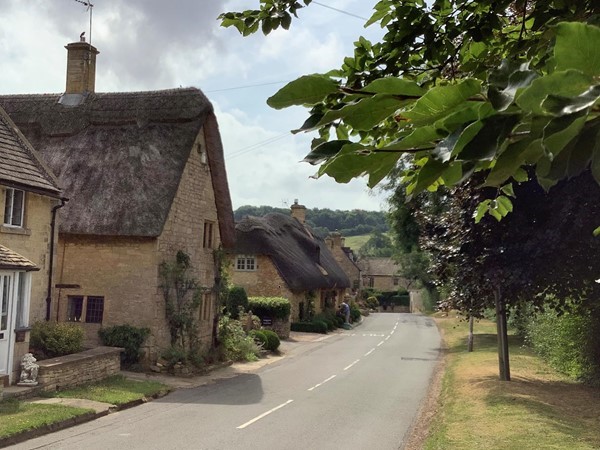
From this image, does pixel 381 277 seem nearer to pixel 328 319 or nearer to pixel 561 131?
pixel 328 319

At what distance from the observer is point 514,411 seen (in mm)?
12156

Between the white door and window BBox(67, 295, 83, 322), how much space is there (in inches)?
219

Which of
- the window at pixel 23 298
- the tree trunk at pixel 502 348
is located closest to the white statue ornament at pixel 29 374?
the window at pixel 23 298

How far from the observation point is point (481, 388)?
15.3m

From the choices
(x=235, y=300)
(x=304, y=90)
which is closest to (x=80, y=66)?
(x=235, y=300)

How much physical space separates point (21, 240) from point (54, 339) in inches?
111

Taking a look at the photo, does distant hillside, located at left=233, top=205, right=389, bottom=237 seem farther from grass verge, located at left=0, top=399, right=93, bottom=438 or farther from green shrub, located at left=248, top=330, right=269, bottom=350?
grass verge, located at left=0, top=399, right=93, bottom=438

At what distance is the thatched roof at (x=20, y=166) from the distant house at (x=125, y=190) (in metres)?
2.87

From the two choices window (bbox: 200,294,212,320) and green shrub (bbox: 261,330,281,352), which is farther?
green shrub (bbox: 261,330,281,352)

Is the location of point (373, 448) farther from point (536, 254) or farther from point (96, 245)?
point (96, 245)

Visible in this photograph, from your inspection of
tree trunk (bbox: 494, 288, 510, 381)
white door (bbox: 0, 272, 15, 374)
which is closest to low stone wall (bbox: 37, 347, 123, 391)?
white door (bbox: 0, 272, 15, 374)

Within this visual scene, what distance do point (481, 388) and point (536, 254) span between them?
4.26 m

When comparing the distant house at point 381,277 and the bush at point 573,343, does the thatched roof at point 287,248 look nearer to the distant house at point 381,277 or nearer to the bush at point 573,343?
the bush at point 573,343

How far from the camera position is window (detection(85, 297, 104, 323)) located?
1938 cm
